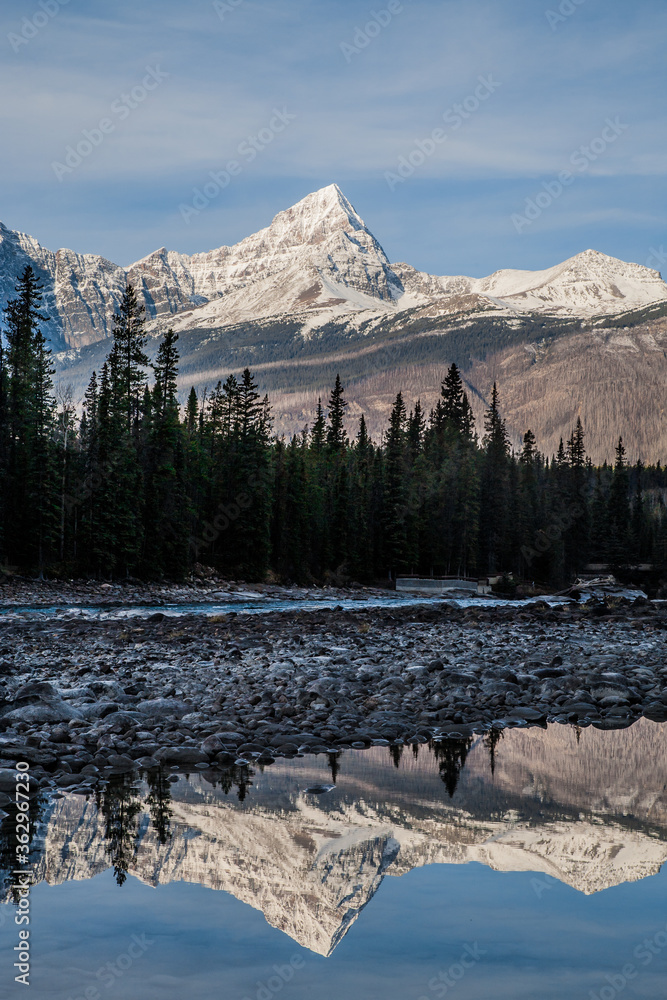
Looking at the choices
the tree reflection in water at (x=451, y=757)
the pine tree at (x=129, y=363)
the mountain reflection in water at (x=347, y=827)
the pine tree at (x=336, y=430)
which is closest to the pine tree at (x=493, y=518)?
the pine tree at (x=336, y=430)

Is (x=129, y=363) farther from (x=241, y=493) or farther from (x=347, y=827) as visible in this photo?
(x=347, y=827)

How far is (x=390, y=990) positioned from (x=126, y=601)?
129 feet

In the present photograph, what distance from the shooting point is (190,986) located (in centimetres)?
519

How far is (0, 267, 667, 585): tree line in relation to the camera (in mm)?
52844

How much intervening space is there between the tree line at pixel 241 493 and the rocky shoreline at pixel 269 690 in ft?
84.6

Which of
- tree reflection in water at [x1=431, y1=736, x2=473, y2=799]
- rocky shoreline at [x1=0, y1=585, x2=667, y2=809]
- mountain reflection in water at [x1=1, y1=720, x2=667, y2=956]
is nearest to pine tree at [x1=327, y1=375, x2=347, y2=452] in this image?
rocky shoreline at [x1=0, y1=585, x2=667, y2=809]

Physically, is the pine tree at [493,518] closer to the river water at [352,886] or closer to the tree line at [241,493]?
the tree line at [241,493]

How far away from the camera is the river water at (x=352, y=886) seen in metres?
5.37

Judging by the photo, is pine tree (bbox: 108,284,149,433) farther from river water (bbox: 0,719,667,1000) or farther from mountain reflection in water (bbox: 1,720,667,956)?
river water (bbox: 0,719,667,1000)

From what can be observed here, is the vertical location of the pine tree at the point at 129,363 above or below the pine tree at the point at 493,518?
above

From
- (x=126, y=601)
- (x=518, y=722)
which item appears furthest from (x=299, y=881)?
(x=126, y=601)

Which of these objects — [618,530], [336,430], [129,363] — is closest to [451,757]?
[129,363]

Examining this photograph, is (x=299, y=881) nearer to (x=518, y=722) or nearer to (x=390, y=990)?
(x=390, y=990)

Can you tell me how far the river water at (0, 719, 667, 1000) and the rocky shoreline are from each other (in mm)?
1185
